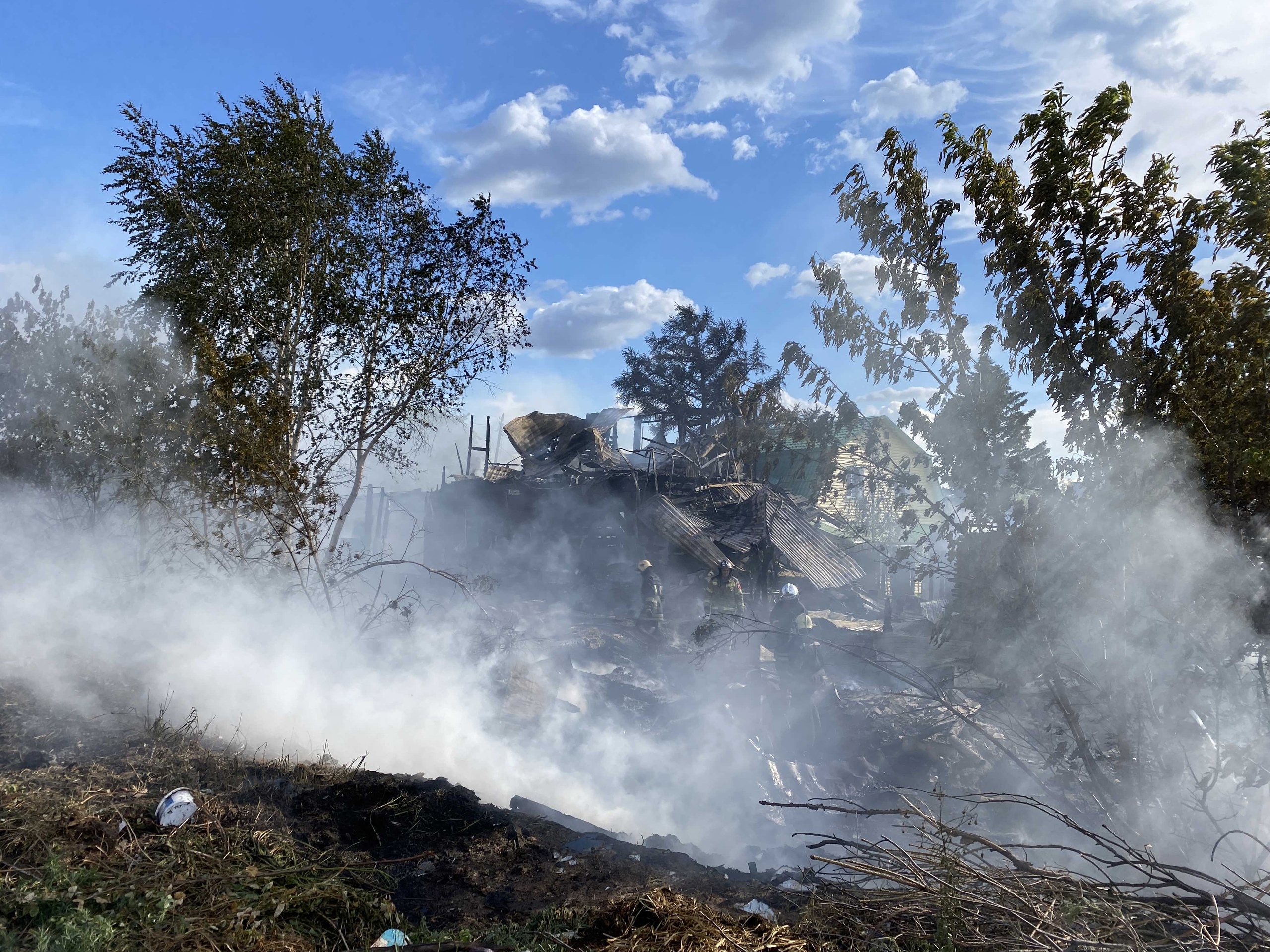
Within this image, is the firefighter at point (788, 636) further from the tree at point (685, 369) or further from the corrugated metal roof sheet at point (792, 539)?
the tree at point (685, 369)

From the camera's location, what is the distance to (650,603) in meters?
14.1

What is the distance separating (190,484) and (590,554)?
1292 cm

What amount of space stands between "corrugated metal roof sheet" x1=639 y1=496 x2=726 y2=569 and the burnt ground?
11617mm

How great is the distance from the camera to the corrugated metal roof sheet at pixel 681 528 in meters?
16.8

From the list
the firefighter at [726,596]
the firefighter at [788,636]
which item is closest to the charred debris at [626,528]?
the firefighter at [726,596]

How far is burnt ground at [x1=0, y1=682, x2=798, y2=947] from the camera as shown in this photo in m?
3.73

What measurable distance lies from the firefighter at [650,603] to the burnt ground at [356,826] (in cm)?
855

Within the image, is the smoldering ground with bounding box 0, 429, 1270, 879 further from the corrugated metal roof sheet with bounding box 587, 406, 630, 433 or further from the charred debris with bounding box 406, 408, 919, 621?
the corrugated metal roof sheet with bounding box 587, 406, 630, 433

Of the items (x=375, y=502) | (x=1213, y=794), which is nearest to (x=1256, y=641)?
(x=1213, y=794)

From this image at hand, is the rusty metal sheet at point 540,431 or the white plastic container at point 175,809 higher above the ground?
the rusty metal sheet at point 540,431

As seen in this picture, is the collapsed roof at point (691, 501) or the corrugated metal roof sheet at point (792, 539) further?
the corrugated metal roof sheet at point (792, 539)

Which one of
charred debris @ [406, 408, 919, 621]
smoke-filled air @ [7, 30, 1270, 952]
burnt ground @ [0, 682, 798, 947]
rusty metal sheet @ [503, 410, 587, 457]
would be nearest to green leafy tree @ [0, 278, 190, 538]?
smoke-filled air @ [7, 30, 1270, 952]

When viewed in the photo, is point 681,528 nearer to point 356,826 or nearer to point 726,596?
point 726,596

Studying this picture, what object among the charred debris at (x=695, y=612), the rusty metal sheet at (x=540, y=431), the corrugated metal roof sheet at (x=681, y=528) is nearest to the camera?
the charred debris at (x=695, y=612)
